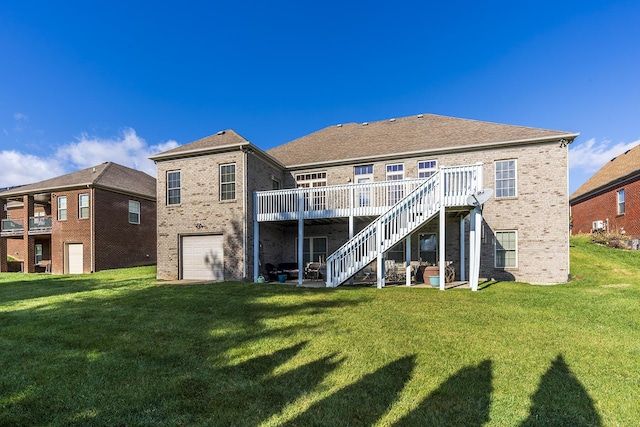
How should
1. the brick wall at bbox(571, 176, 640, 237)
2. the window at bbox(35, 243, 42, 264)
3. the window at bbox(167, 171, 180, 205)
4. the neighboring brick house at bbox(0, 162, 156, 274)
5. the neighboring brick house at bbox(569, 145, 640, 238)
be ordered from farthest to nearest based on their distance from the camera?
the window at bbox(35, 243, 42, 264)
the neighboring brick house at bbox(0, 162, 156, 274)
the neighboring brick house at bbox(569, 145, 640, 238)
the brick wall at bbox(571, 176, 640, 237)
the window at bbox(167, 171, 180, 205)

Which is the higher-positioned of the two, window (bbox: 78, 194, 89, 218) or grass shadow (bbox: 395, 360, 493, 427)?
window (bbox: 78, 194, 89, 218)

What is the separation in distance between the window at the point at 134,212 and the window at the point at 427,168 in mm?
18348

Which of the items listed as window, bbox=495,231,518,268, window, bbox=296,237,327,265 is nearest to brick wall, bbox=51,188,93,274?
window, bbox=296,237,327,265

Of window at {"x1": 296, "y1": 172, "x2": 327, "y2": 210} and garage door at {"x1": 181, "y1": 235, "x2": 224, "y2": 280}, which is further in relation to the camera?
garage door at {"x1": 181, "y1": 235, "x2": 224, "y2": 280}

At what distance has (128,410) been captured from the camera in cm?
320

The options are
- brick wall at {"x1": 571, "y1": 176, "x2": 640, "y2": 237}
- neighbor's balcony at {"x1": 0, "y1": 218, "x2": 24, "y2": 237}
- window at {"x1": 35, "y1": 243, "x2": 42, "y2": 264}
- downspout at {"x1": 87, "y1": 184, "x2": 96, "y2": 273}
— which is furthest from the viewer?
window at {"x1": 35, "y1": 243, "x2": 42, "y2": 264}

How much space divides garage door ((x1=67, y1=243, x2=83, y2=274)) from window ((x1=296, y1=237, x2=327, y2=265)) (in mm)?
14240

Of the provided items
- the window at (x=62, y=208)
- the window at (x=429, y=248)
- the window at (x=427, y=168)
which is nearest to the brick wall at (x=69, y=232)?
the window at (x=62, y=208)

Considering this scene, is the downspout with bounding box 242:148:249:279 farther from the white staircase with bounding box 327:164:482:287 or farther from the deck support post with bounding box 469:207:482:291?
the deck support post with bounding box 469:207:482:291

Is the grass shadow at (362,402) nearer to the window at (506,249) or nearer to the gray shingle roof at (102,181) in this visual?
the window at (506,249)

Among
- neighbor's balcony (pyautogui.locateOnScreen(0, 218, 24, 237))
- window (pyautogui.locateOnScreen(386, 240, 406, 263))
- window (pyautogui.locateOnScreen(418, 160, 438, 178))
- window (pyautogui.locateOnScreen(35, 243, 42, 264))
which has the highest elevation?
window (pyautogui.locateOnScreen(418, 160, 438, 178))

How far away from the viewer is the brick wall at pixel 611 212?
1728cm

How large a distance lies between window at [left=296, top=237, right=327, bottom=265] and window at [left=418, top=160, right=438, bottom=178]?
211 inches

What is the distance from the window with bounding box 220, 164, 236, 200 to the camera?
1334 cm
